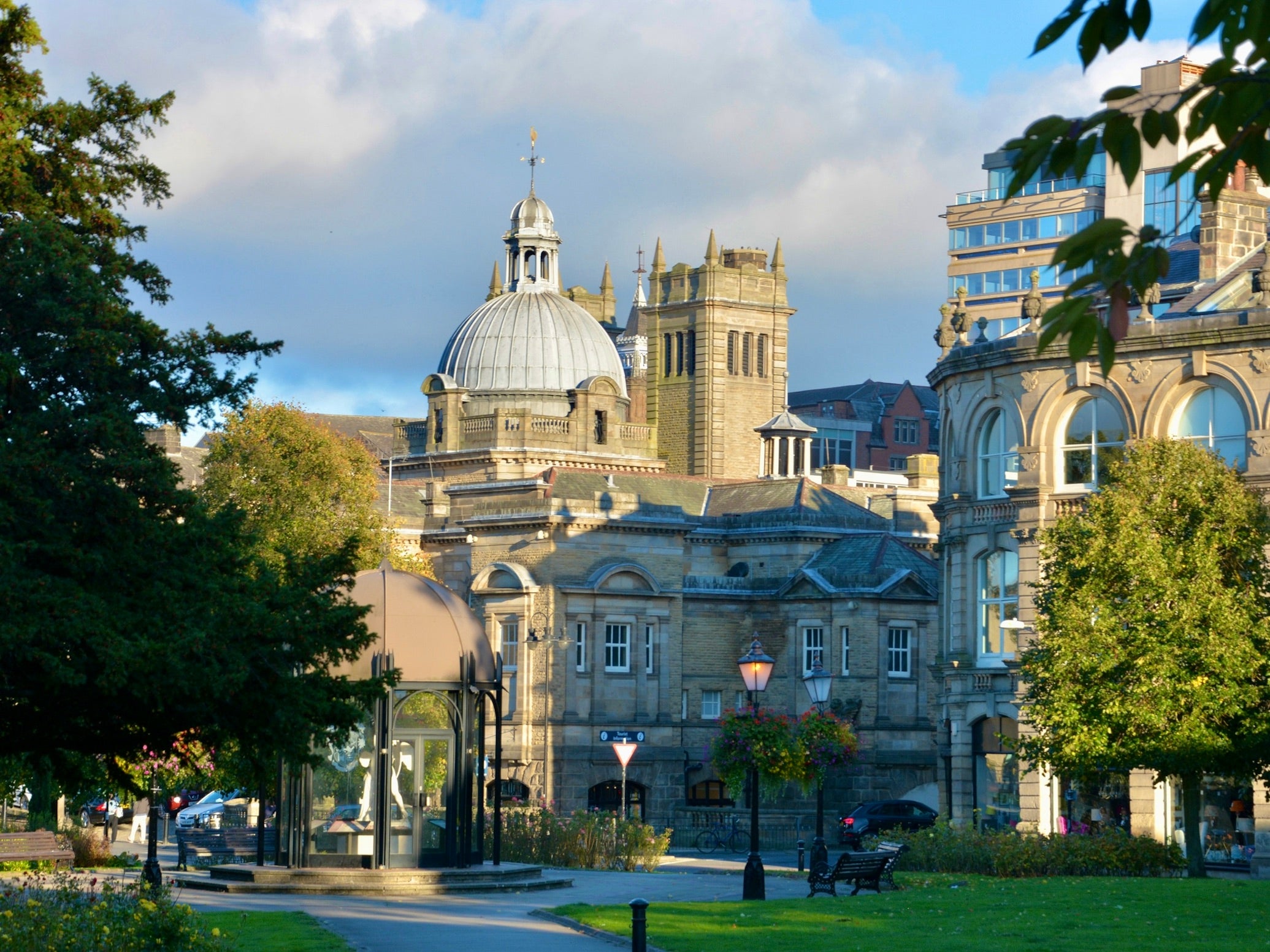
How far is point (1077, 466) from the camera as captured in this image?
46531 mm

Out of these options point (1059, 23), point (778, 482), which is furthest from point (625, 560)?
point (1059, 23)

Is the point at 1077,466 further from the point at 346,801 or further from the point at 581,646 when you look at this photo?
the point at 581,646

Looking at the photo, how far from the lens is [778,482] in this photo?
86.1 meters

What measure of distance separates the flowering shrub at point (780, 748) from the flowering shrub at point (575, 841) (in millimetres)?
4452

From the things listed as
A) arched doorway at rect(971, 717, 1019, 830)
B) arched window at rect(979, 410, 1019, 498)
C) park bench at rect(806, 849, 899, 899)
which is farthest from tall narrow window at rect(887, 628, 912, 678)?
park bench at rect(806, 849, 899, 899)

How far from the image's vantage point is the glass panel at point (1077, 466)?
46.2 m

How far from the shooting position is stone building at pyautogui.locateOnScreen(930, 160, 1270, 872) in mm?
43594

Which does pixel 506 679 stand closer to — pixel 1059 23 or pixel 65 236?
pixel 65 236

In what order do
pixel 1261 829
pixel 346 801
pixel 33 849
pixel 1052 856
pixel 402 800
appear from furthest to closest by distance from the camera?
pixel 1261 829
pixel 1052 856
pixel 33 849
pixel 346 801
pixel 402 800

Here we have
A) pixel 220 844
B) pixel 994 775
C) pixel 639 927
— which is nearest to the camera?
pixel 639 927

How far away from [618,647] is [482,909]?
47.0m

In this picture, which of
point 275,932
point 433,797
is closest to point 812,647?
point 433,797

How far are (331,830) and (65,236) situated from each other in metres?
14.6

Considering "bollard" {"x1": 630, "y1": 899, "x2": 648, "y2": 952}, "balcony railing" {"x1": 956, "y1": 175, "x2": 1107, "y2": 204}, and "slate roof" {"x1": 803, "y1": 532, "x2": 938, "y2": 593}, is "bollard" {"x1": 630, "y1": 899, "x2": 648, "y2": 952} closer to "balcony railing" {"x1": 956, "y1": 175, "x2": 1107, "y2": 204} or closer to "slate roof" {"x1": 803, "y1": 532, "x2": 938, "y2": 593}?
"slate roof" {"x1": 803, "y1": 532, "x2": 938, "y2": 593}
